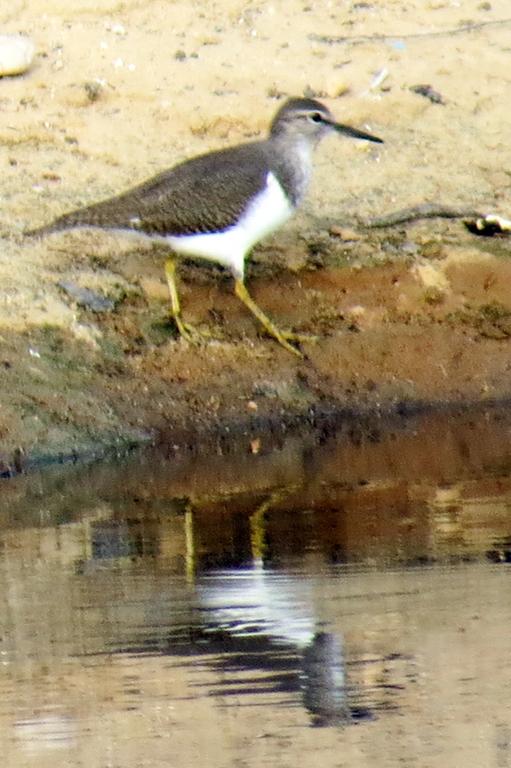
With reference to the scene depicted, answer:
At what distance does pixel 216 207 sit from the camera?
30.6ft

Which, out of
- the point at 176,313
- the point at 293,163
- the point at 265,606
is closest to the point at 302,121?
the point at 293,163

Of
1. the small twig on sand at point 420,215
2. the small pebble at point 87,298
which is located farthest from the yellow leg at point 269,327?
the small twig on sand at point 420,215

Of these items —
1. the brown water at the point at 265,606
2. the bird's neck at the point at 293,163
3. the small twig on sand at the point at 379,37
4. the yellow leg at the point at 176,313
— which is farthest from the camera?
the small twig on sand at the point at 379,37

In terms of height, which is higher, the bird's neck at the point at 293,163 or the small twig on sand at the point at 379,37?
the small twig on sand at the point at 379,37

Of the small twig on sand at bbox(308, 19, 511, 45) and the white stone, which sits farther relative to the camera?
the small twig on sand at bbox(308, 19, 511, 45)

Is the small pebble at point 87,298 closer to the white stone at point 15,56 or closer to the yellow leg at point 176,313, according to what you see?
the yellow leg at point 176,313

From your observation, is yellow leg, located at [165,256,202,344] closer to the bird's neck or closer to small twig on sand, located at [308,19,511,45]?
the bird's neck

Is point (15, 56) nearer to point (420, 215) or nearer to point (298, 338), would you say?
point (420, 215)

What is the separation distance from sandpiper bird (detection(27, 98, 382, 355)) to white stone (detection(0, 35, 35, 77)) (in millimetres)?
2387

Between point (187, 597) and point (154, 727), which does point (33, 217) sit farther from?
point (154, 727)

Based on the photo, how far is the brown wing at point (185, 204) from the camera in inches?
368

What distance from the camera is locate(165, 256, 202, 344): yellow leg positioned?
380 inches

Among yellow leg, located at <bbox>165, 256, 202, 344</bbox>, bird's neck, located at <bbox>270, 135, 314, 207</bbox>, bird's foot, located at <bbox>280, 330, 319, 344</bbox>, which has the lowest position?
bird's foot, located at <bbox>280, 330, 319, 344</bbox>

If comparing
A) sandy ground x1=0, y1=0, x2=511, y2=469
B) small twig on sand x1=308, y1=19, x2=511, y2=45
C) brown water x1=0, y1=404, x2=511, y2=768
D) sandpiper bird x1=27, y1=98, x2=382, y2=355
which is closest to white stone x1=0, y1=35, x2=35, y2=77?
sandy ground x1=0, y1=0, x2=511, y2=469
